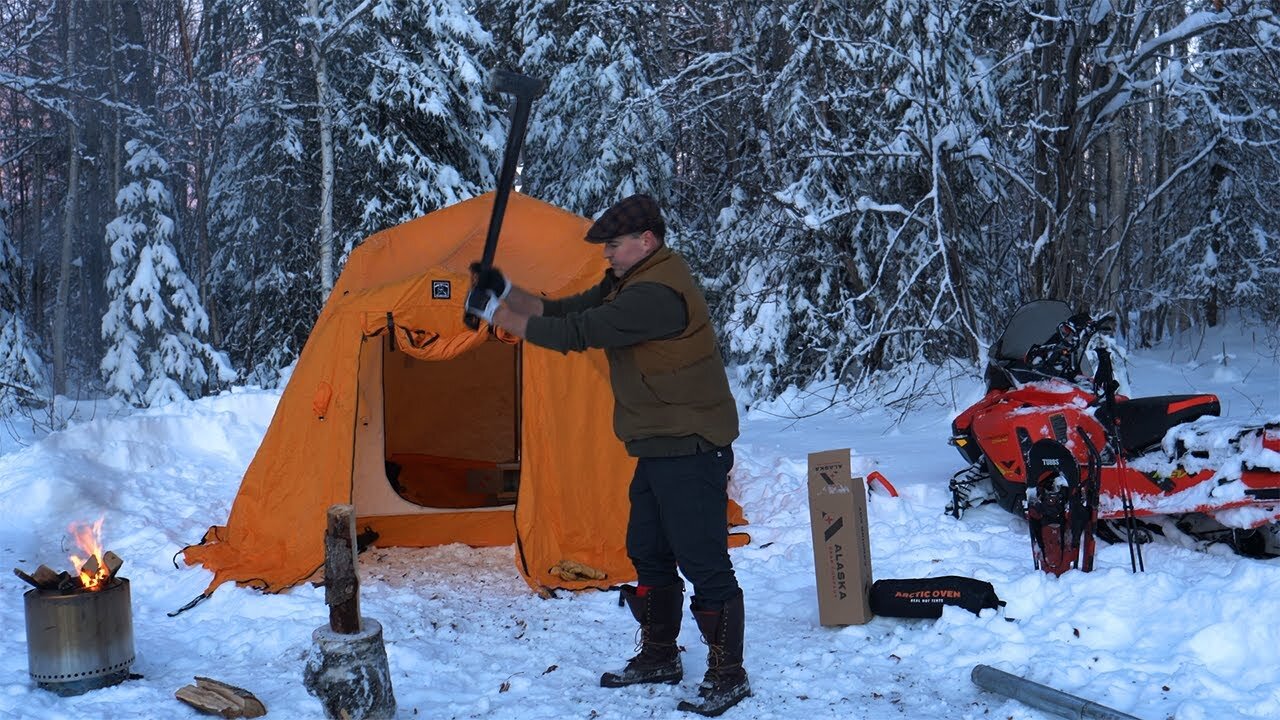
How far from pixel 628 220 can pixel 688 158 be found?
13.7 m

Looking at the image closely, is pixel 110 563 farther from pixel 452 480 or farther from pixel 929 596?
pixel 452 480

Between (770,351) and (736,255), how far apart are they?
6.25ft

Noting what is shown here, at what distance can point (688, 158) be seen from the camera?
54.7 feet

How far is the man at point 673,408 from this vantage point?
3145 millimetres

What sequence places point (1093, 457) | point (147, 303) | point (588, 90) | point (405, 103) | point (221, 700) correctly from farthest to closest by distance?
point (588, 90)
point (147, 303)
point (405, 103)
point (1093, 457)
point (221, 700)

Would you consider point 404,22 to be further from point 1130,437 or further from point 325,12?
point 1130,437

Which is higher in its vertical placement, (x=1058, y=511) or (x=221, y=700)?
(x=1058, y=511)

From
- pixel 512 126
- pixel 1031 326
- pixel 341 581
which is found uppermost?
pixel 512 126

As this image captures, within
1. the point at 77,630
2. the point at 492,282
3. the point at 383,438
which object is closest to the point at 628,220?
the point at 492,282

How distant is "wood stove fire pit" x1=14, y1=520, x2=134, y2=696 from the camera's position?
132 inches

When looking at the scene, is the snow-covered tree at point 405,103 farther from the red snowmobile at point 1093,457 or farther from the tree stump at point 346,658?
the tree stump at point 346,658

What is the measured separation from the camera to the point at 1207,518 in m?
4.31

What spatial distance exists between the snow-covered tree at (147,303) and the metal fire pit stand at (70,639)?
10.8 meters

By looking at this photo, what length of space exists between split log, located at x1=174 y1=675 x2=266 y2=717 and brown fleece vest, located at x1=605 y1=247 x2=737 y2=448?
5.01 feet
